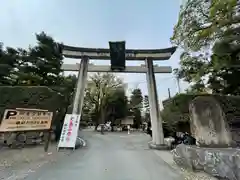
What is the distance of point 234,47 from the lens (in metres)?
7.27

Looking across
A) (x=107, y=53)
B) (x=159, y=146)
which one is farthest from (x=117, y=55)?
(x=159, y=146)

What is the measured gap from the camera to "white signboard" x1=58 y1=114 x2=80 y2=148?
937 centimetres

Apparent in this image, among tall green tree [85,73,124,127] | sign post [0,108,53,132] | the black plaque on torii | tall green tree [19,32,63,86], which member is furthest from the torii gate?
tall green tree [85,73,124,127]

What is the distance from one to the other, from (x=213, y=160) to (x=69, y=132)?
6864 mm

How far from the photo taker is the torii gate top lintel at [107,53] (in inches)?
460

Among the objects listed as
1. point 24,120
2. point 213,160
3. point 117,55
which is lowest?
point 213,160

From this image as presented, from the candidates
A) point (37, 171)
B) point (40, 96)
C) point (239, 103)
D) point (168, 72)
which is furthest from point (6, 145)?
point (239, 103)

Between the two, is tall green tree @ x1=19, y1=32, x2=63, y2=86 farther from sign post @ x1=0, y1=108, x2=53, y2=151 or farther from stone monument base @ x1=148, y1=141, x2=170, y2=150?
stone monument base @ x1=148, y1=141, x2=170, y2=150

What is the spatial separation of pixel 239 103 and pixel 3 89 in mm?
12445

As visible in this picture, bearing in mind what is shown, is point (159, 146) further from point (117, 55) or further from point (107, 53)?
point (107, 53)

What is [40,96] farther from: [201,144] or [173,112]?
[201,144]

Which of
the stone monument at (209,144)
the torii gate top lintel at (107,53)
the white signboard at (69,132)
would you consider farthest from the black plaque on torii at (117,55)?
the stone monument at (209,144)

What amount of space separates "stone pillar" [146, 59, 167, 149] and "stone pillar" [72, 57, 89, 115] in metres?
3.77

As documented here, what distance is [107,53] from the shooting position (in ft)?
39.0
